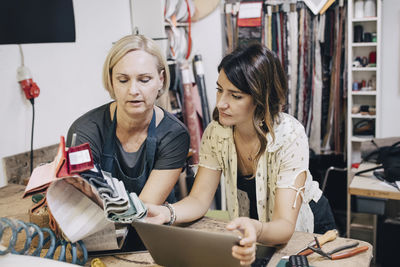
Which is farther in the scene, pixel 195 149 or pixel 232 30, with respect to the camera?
pixel 232 30

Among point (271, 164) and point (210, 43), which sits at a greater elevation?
point (210, 43)

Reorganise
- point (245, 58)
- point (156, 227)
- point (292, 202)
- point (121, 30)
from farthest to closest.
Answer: point (121, 30) < point (245, 58) < point (292, 202) < point (156, 227)

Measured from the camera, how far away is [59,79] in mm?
2416

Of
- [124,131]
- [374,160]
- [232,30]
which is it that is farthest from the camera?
[232,30]

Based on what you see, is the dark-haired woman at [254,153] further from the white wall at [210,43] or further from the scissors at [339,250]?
the white wall at [210,43]

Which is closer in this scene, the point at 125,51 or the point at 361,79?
the point at 125,51

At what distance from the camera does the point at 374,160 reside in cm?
270

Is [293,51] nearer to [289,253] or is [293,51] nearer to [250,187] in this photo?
[250,187]

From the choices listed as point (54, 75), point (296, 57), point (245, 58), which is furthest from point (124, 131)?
point (296, 57)

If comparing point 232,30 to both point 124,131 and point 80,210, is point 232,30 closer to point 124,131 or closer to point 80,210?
point 124,131

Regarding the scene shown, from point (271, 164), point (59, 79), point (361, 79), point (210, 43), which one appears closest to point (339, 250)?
point (271, 164)

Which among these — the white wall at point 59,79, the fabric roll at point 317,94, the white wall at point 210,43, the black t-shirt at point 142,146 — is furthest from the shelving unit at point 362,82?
the black t-shirt at point 142,146

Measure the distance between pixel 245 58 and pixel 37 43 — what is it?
1328 millimetres

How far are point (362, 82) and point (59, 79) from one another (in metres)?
2.39
